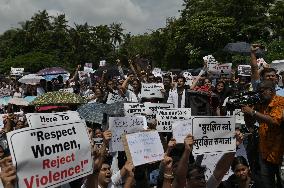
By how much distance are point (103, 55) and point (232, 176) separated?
71629 mm

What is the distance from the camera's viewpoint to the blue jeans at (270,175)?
5.74m

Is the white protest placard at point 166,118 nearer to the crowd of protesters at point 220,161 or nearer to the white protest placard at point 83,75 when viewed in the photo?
the crowd of protesters at point 220,161

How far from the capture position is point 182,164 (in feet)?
14.8

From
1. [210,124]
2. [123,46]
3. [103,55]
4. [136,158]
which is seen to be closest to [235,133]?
[210,124]

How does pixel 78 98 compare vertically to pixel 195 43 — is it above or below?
below

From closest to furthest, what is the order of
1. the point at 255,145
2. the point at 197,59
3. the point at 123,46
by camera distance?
the point at 255,145
the point at 197,59
the point at 123,46

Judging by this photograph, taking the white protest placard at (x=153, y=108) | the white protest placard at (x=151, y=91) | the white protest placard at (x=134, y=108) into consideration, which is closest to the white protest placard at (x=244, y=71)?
the white protest placard at (x=151, y=91)

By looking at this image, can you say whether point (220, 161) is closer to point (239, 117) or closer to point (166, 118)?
point (166, 118)

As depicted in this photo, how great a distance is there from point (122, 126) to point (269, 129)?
1832 mm

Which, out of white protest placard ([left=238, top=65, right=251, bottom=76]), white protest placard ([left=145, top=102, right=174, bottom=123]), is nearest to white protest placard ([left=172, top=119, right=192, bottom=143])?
white protest placard ([left=145, top=102, right=174, bottom=123])

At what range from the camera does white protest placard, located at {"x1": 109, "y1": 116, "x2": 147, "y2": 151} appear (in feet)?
21.6

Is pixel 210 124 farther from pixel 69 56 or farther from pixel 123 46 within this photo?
pixel 123 46

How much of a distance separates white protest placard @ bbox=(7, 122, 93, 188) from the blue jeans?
7.70 ft

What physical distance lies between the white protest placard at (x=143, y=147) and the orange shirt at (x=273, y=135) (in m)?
1.08
